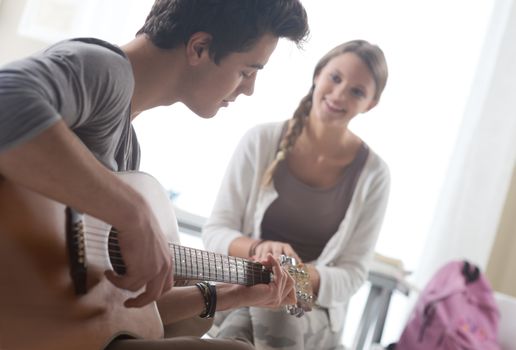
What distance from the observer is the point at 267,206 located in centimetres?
167

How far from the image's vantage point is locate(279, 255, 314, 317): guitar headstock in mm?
1255

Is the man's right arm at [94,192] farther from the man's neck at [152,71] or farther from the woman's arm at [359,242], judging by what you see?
the woman's arm at [359,242]

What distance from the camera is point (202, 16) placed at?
1.01 metres

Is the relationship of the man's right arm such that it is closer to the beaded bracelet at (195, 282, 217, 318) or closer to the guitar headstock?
the beaded bracelet at (195, 282, 217, 318)

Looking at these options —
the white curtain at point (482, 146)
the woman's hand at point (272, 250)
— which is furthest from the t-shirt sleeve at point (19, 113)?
the white curtain at point (482, 146)

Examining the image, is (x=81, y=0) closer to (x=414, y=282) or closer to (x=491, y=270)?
(x=414, y=282)

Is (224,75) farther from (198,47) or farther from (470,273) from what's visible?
(470,273)

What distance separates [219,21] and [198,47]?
50mm

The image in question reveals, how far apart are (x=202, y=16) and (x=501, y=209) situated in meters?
1.82

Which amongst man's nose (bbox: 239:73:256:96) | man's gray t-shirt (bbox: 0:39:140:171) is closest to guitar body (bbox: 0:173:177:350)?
man's gray t-shirt (bbox: 0:39:140:171)

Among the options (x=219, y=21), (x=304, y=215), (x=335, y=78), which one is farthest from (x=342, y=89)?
(x=219, y=21)

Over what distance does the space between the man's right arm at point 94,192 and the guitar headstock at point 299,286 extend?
1.42 feet

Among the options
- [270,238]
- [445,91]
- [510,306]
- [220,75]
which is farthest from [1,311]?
[445,91]

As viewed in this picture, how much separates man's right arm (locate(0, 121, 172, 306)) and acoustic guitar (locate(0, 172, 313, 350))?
3 cm
